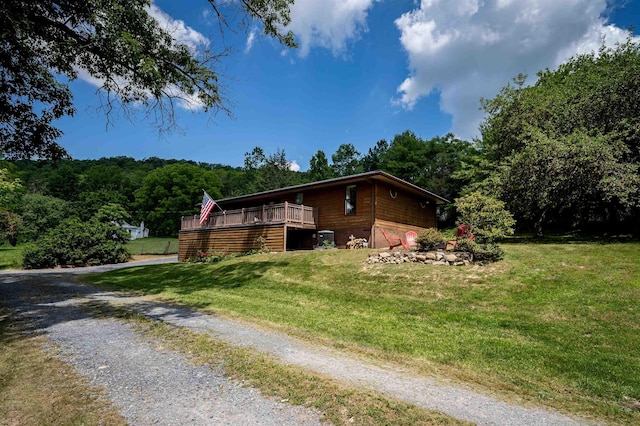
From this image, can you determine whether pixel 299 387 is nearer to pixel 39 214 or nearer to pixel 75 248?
pixel 75 248

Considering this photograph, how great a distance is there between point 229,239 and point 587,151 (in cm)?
1901

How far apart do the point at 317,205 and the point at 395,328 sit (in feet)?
46.6

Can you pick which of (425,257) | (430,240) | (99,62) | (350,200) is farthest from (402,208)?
(99,62)

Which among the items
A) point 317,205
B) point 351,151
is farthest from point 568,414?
point 351,151

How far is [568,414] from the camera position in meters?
3.33

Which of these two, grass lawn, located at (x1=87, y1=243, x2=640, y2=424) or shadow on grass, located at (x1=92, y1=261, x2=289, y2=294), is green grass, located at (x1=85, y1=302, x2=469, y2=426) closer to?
grass lawn, located at (x1=87, y1=243, x2=640, y2=424)

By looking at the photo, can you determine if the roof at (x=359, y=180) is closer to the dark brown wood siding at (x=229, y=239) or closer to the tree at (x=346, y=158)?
the dark brown wood siding at (x=229, y=239)

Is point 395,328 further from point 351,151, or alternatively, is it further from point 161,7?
point 351,151

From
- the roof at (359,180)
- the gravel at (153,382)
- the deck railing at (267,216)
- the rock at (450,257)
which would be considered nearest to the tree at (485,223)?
the rock at (450,257)

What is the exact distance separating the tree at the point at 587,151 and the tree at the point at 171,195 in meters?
47.1

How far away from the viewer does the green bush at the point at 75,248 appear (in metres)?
22.9

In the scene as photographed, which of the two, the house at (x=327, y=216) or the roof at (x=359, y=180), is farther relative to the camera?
the house at (x=327, y=216)

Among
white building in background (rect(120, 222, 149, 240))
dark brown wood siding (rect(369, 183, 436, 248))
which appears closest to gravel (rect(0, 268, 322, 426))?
dark brown wood siding (rect(369, 183, 436, 248))

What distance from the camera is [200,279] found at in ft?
43.6
